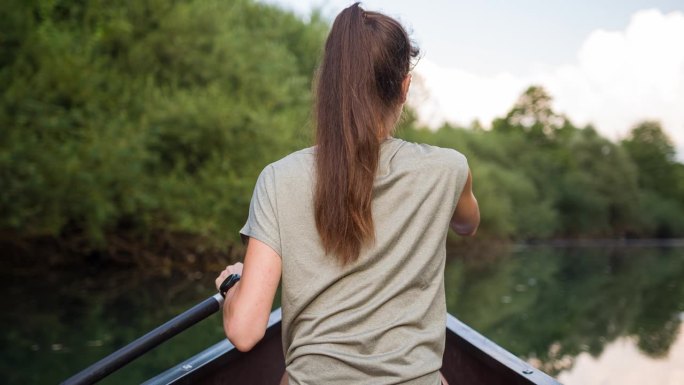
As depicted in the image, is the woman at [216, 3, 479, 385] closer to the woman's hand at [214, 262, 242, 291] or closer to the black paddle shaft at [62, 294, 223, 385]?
the woman's hand at [214, 262, 242, 291]

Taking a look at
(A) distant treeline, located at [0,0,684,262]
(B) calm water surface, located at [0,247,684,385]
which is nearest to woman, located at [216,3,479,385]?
(A) distant treeline, located at [0,0,684,262]

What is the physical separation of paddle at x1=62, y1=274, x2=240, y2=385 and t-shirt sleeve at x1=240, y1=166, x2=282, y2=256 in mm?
446

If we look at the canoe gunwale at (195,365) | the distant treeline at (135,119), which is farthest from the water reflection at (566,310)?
the canoe gunwale at (195,365)

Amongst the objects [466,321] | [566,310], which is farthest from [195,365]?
[566,310]

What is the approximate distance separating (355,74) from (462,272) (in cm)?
1346

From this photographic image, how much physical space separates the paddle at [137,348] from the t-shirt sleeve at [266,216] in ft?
1.46

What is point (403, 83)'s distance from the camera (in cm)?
142

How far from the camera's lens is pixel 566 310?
29.2 ft

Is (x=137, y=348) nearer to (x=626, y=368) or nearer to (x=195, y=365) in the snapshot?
(x=195, y=365)

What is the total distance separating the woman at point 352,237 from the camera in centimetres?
131

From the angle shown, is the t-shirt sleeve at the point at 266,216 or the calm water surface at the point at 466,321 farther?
the calm water surface at the point at 466,321

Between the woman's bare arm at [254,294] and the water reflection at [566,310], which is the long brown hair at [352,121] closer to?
the woman's bare arm at [254,294]

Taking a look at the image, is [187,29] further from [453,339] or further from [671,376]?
[453,339]

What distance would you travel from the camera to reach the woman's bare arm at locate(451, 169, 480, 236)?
1515mm
